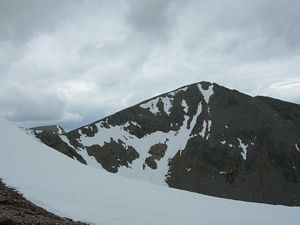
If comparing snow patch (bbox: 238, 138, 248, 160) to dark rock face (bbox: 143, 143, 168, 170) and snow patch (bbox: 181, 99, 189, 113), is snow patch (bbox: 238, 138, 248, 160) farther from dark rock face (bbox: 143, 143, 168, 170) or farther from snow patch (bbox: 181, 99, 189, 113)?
dark rock face (bbox: 143, 143, 168, 170)

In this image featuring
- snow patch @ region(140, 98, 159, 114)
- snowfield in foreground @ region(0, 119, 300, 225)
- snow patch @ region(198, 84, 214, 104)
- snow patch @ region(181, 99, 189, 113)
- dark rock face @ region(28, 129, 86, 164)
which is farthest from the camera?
snow patch @ region(198, 84, 214, 104)

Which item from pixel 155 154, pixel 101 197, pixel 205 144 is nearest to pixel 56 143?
pixel 155 154

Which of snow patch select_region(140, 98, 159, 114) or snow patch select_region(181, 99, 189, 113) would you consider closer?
snow patch select_region(140, 98, 159, 114)


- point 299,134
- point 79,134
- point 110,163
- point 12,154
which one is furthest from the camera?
point 299,134

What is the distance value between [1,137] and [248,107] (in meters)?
149

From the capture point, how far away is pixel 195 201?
100 ft

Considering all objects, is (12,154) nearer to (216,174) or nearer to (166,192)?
(166,192)

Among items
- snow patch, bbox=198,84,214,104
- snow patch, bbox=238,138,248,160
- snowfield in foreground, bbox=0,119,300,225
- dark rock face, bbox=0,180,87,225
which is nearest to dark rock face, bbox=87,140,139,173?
snow patch, bbox=238,138,248,160

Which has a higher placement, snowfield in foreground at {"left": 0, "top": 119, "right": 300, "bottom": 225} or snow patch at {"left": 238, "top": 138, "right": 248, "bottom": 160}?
snow patch at {"left": 238, "top": 138, "right": 248, "bottom": 160}

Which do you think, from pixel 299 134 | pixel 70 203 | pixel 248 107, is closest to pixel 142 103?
pixel 248 107

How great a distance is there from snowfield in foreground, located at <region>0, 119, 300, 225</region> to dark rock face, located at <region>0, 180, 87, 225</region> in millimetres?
1542

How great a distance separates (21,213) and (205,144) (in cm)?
13974

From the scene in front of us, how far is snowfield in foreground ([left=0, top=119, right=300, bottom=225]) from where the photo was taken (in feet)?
69.0

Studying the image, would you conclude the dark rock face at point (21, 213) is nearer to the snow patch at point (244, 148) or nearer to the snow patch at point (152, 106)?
the snow patch at point (244, 148)
